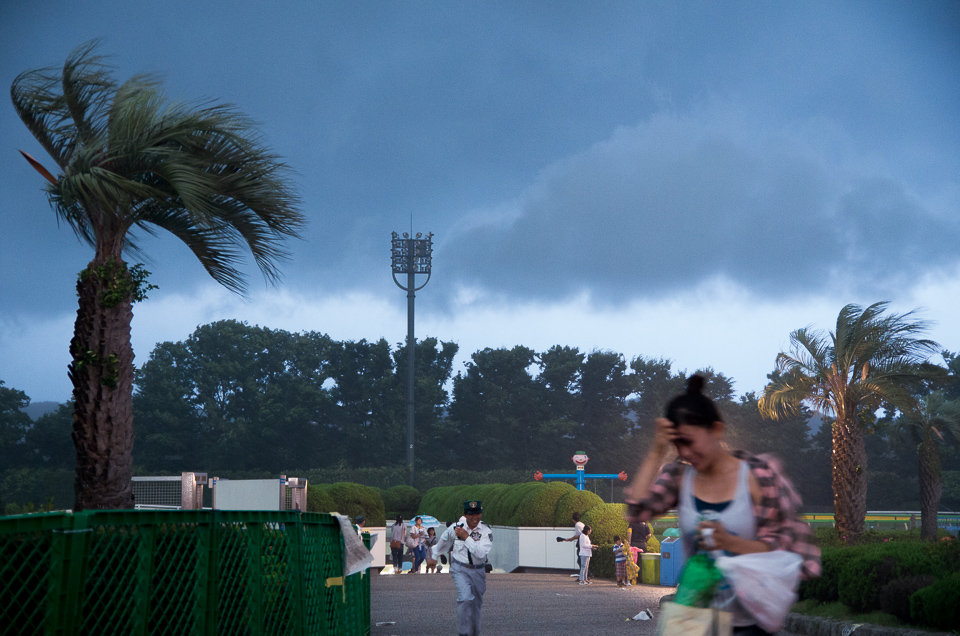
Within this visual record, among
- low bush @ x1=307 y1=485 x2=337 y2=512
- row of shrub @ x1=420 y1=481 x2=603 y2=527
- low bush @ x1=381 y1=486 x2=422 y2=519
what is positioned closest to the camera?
low bush @ x1=307 y1=485 x2=337 y2=512

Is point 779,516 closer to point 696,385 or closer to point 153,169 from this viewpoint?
point 696,385

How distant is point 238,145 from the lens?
1130cm

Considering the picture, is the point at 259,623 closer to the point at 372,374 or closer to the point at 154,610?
the point at 154,610

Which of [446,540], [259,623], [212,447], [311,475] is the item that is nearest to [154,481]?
[446,540]

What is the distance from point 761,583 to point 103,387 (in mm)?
8854

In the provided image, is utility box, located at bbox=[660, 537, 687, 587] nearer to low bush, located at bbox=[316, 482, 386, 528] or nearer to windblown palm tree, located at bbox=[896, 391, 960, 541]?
windblown palm tree, located at bbox=[896, 391, 960, 541]

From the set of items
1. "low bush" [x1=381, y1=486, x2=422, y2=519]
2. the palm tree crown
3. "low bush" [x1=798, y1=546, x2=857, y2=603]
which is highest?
the palm tree crown

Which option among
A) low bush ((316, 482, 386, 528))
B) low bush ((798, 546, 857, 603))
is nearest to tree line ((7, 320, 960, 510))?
low bush ((316, 482, 386, 528))

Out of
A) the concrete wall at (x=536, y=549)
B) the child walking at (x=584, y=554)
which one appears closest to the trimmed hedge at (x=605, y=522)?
the concrete wall at (x=536, y=549)

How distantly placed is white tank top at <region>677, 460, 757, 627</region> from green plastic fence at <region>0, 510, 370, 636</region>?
242cm

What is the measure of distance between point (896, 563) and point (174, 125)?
10164 mm

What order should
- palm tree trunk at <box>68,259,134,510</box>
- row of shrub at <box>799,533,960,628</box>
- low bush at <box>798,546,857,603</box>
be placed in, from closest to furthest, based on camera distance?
row of shrub at <box>799,533,960,628</box>
palm tree trunk at <box>68,259,134,510</box>
low bush at <box>798,546,857,603</box>

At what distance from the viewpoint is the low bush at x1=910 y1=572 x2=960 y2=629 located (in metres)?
9.78

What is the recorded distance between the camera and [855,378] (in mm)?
23406
